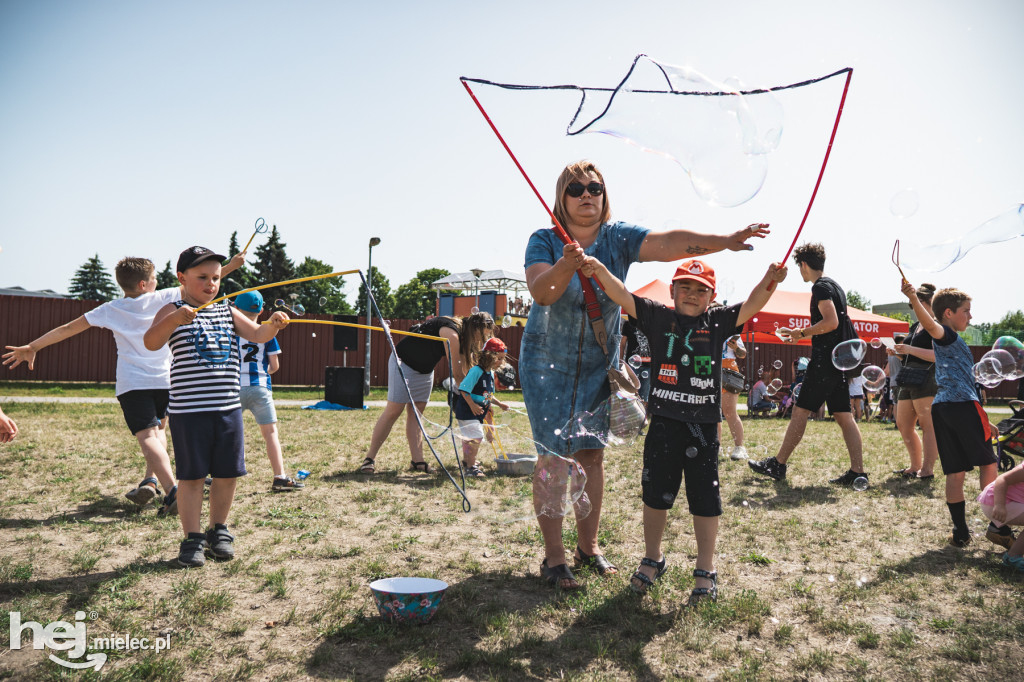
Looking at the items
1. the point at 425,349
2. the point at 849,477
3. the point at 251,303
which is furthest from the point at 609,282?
the point at 849,477

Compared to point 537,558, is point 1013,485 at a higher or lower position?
higher

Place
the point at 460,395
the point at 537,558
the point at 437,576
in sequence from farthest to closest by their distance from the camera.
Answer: the point at 460,395
the point at 537,558
the point at 437,576

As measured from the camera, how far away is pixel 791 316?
14.4m

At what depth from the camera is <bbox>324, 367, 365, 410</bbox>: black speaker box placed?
45.2 feet

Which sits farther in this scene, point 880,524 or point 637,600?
point 880,524

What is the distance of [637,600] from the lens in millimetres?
3027

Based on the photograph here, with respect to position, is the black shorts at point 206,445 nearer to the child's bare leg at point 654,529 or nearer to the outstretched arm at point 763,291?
the child's bare leg at point 654,529

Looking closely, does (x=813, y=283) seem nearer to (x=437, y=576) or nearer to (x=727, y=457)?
(x=727, y=457)

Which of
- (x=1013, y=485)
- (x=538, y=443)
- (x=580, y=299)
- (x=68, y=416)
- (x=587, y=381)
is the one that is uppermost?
(x=580, y=299)

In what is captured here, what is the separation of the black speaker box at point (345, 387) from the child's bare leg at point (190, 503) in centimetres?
1025

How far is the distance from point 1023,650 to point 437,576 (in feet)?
8.35

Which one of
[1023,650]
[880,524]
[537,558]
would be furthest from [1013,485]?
[537,558]

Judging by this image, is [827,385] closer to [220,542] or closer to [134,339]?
[220,542]

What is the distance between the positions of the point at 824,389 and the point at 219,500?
16.2 ft
